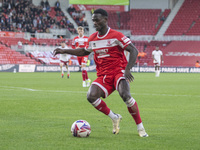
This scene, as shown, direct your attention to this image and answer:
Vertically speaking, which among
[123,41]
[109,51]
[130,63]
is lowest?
[130,63]

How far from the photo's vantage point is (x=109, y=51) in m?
7.54

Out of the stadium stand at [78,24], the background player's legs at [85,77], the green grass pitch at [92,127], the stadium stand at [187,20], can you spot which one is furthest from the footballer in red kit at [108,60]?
the stadium stand at [187,20]

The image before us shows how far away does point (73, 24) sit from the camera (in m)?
55.9

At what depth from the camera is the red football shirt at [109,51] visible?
7.45m

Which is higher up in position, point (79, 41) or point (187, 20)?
point (187, 20)

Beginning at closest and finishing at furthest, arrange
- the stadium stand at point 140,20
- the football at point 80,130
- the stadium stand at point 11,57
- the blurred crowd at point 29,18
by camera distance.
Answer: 1. the football at point 80,130
2. the stadium stand at point 11,57
3. the blurred crowd at point 29,18
4. the stadium stand at point 140,20

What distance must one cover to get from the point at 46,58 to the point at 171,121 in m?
Result: 41.2

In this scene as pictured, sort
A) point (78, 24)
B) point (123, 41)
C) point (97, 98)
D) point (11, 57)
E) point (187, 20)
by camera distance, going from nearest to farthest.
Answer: point (123, 41) < point (97, 98) < point (11, 57) < point (78, 24) < point (187, 20)

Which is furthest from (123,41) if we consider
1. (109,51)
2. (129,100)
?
(129,100)

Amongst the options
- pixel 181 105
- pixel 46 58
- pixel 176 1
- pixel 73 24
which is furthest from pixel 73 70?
pixel 181 105

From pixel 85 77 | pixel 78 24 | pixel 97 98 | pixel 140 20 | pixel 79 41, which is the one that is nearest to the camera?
pixel 97 98

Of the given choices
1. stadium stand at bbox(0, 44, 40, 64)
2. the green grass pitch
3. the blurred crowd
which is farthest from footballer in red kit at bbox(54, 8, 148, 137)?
the blurred crowd

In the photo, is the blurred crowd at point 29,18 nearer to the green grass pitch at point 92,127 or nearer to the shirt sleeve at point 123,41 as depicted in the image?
the green grass pitch at point 92,127

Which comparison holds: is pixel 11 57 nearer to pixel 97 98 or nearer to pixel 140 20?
pixel 140 20
